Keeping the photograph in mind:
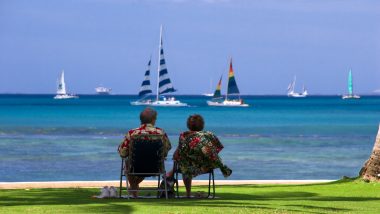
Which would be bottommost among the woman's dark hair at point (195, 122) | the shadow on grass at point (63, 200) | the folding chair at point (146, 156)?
the shadow on grass at point (63, 200)

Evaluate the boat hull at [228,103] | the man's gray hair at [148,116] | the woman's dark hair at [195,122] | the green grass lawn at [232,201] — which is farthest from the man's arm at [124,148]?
the boat hull at [228,103]

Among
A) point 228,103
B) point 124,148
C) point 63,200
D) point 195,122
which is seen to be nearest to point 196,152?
point 195,122

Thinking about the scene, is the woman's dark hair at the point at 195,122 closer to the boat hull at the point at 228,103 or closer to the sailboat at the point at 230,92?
the sailboat at the point at 230,92

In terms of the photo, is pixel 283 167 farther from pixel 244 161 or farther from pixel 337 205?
pixel 337 205

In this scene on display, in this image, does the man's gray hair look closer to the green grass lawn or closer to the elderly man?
the elderly man

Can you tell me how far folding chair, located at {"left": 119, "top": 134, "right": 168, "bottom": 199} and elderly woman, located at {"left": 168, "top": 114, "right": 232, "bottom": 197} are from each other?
0.42 meters

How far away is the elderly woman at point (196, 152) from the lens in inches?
465

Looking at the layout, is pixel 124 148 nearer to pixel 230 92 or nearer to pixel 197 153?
pixel 197 153

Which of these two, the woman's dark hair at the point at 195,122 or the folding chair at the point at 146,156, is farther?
the woman's dark hair at the point at 195,122

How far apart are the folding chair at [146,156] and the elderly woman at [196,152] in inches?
16.6

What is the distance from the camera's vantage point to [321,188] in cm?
1430

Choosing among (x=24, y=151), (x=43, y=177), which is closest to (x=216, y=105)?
(x=24, y=151)

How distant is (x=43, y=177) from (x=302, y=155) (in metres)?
13.0

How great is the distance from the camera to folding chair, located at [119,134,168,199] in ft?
37.3
